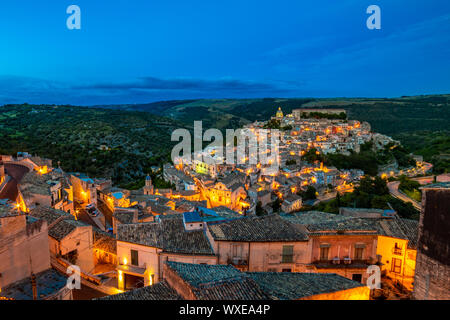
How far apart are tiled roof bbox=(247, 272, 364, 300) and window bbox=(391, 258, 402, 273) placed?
7098 millimetres

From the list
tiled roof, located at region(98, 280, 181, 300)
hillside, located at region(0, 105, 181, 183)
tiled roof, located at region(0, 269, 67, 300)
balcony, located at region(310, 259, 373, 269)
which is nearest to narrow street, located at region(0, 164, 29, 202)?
tiled roof, located at region(0, 269, 67, 300)

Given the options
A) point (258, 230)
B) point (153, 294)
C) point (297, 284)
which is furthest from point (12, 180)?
point (297, 284)

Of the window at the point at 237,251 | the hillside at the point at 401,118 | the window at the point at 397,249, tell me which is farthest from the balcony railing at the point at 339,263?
the hillside at the point at 401,118

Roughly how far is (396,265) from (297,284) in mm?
9078

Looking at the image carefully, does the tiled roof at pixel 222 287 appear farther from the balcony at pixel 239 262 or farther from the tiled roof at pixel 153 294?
the balcony at pixel 239 262

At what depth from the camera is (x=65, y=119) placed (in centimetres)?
7256

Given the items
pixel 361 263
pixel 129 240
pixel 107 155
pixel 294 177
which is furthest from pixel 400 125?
pixel 129 240

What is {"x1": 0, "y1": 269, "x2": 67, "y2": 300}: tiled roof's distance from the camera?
10338 millimetres

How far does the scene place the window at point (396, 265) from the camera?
556 inches

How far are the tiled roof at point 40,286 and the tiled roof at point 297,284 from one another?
7.92m

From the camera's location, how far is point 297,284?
26.3 ft

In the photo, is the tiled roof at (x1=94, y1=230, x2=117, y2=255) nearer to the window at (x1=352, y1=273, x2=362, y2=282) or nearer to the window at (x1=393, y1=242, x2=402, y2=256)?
the window at (x1=352, y1=273, x2=362, y2=282)
